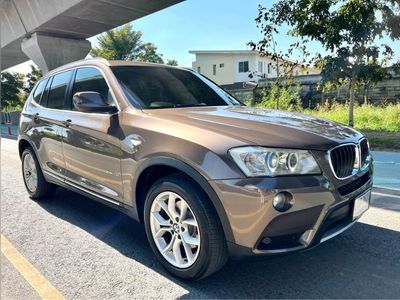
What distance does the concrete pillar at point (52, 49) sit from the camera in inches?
747

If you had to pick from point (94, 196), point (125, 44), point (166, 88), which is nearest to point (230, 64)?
point (125, 44)

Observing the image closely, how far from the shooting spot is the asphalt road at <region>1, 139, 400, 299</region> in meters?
2.90

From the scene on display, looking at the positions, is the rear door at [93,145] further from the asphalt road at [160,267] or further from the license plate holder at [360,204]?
the license plate holder at [360,204]

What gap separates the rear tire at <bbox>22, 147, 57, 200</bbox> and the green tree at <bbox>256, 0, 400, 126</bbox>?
852 centimetres

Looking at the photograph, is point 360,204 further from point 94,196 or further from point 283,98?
point 283,98

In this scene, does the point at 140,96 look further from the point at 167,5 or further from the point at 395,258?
the point at 167,5

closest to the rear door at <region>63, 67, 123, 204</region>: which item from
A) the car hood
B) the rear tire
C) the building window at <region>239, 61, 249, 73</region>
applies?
the car hood

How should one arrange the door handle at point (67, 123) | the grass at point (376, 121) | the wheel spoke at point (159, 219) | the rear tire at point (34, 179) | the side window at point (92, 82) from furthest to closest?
the grass at point (376, 121) < the rear tire at point (34, 179) < the door handle at point (67, 123) < the side window at point (92, 82) < the wheel spoke at point (159, 219)

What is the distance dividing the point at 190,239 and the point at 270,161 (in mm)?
878

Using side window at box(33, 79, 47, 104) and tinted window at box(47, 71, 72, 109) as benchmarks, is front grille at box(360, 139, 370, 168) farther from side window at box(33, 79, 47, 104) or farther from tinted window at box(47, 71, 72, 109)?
side window at box(33, 79, 47, 104)

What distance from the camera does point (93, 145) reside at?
3766 mm

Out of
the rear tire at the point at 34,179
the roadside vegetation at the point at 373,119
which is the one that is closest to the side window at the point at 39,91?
the rear tire at the point at 34,179

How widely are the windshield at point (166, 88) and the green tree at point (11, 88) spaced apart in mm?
40369

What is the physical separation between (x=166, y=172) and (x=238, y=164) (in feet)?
2.61
